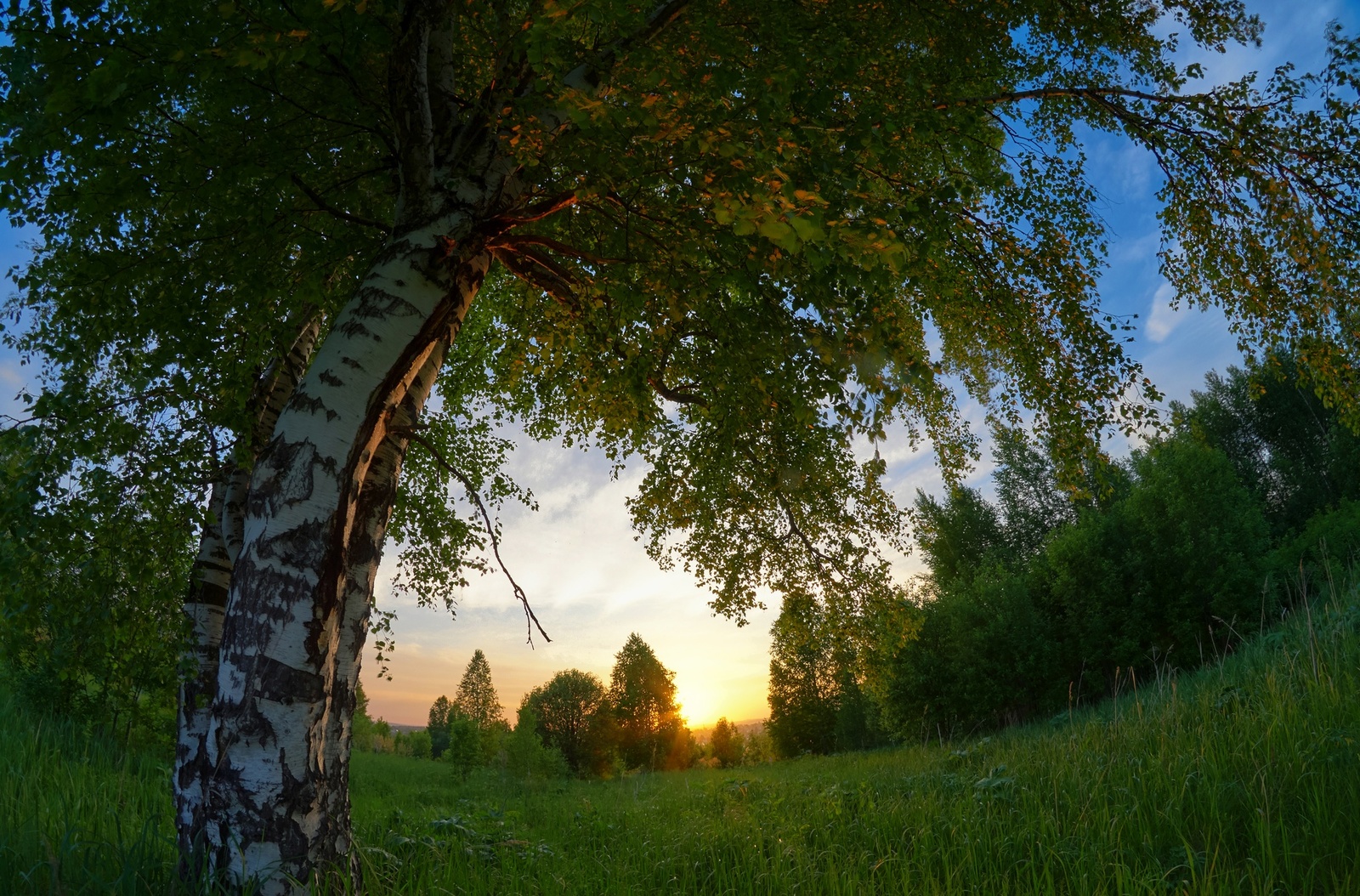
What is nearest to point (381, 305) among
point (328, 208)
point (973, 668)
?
point (328, 208)

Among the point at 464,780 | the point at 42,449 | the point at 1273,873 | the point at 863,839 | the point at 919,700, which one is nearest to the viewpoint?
the point at 1273,873

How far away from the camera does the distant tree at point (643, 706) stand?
3706 cm

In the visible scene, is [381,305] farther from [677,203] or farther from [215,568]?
[215,568]

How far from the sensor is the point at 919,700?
23188 millimetres

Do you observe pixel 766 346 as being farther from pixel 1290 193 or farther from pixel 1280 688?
pixel 1290 193

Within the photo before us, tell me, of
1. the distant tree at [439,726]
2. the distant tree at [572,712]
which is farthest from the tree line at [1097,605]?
the distant tree at [439,726]

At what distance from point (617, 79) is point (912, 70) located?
261 cm

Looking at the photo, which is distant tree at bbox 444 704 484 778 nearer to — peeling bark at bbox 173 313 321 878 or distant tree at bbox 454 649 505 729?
peeling bark at bbox 173 313 321 878

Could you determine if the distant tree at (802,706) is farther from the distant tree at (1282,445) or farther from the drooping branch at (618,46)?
the drooping branch at (618,46)

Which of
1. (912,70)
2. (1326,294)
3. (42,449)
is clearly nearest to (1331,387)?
(1326,294)

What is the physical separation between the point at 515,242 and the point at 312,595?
265 cm

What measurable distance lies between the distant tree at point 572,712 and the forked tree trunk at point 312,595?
34.8 metres

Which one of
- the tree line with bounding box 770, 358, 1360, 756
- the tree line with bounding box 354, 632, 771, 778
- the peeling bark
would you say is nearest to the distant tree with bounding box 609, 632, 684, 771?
the tree line with bounding box 354, 632, 771, 778

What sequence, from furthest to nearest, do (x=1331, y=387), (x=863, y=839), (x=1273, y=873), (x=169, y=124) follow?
(x=1331, y=387) < (x=169, y=124) < (x=863, y=839) < (x=1273, y=873)
